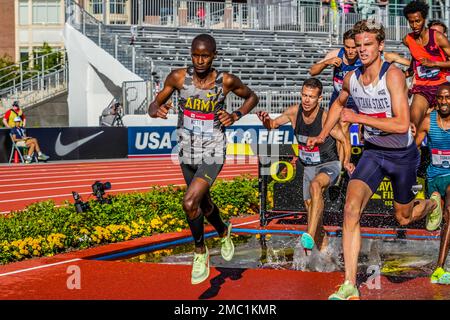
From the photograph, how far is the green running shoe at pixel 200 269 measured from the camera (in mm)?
7426

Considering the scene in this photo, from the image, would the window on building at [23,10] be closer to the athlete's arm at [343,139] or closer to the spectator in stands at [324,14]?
the spectator in stands at [324,14]

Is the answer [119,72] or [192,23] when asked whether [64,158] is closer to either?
[119,72]

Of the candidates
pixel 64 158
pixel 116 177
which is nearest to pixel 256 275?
pixel 116 177

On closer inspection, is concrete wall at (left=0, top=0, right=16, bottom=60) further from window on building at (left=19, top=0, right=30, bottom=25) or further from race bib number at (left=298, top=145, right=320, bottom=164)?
race bib number at (left=298, top=145, right=320, bottom=164)

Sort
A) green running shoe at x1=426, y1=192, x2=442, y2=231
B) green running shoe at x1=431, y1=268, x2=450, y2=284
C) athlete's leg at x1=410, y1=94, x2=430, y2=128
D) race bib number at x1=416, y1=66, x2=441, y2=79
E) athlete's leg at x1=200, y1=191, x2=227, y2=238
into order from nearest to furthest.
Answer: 1. green running shoe at x1=431, y1=268, x2=450, y2=284
2. athlete's leg at x1=200, y1=191, x2=227, y2=238
3. green running shoe at x1=426, y1=192, x2=442, y2=231
4. athlete's leg at x1=410, y1=94, x2=430, y2=128
5. race bib number at x1=416, y1=66, x2=441, y2=79

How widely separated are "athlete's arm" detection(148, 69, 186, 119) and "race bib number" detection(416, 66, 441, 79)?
343cm

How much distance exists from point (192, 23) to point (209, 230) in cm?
2307

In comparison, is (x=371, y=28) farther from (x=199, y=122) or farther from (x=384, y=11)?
(x=384, y=11)

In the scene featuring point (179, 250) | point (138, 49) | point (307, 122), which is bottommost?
point (179, 250)

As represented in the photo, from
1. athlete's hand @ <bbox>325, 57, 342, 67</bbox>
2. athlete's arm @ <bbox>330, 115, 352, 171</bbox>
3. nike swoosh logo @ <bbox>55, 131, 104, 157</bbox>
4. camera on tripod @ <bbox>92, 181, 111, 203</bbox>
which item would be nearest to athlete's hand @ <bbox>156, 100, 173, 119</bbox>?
athlete's arm @ <bbox>330, 115, 352, 171</bbox>

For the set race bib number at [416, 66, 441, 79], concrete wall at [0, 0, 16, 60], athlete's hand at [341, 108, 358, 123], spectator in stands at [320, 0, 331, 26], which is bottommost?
athlete's hand at [341, 108, 358, 123]

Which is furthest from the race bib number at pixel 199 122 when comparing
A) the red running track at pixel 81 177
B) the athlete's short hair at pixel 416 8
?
the red running track at pixel 81 177

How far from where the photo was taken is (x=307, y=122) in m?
9.39

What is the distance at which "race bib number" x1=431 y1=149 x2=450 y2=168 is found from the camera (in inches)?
330
